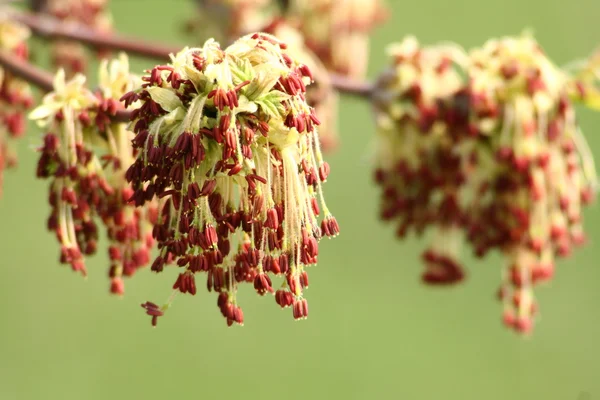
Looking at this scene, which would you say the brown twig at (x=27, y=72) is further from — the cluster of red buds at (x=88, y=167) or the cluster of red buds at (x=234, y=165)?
the cluster of red buds at (x=234, y=165)

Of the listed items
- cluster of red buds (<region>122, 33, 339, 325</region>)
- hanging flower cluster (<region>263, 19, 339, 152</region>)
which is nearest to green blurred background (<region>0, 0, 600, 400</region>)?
hanging flower cluster (<region>263, 19, 339, 152</region>)

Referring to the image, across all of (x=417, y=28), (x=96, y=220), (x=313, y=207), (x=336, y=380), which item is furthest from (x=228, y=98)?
(x=417, y=28)

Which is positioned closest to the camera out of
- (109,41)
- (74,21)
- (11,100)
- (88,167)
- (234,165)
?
(234,165)

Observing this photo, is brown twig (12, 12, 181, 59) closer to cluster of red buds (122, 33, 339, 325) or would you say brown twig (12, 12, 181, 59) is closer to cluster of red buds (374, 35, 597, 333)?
cluster of red buds (374, 35, 597, 333)

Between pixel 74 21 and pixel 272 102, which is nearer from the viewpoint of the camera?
pixel 272 102

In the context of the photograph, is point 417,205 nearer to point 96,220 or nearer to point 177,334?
point 96,220

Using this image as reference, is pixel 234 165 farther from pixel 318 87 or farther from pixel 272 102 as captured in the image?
pixel 318 87

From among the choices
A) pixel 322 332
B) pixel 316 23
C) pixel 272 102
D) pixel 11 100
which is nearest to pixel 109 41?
pixel 11 100
